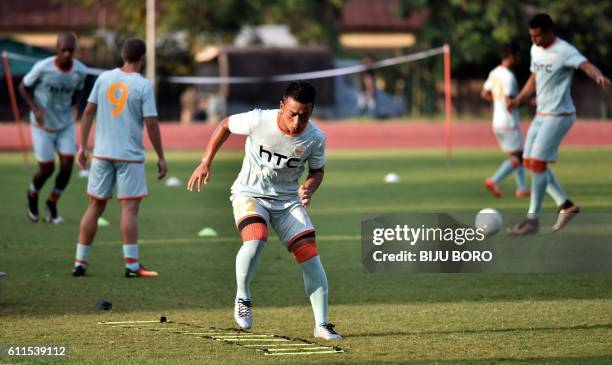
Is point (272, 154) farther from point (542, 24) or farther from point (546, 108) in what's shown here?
point (546, 108)

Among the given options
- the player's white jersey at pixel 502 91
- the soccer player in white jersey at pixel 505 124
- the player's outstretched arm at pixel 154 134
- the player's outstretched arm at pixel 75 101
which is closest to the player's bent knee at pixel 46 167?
the player's outstretched arm at pixel 75 101

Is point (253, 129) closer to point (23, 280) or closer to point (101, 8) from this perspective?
point (23, 280)

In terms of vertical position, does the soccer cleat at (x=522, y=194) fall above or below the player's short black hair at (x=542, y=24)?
below

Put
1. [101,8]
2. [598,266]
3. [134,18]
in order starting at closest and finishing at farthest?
1. [598,266]
2. [134,18]
3. [101,8]

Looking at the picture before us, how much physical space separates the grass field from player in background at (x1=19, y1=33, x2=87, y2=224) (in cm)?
61

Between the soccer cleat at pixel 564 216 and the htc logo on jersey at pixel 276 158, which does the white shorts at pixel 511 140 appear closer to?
the soccer cleat at pixel 564 216

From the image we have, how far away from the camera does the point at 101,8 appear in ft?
222

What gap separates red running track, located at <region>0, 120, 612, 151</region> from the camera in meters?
38.1

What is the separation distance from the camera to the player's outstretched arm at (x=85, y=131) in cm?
1169

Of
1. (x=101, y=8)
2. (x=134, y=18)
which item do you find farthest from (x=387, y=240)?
(x=101, y=8)

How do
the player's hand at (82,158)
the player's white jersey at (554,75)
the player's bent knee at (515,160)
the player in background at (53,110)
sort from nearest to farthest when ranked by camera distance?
the player's hand at (82,158), the player's white jersey at (554,75), the player in background at (53,110), the player's bent knee at (515,160)

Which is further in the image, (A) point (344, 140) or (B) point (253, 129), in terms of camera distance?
(A) point (344, 140)

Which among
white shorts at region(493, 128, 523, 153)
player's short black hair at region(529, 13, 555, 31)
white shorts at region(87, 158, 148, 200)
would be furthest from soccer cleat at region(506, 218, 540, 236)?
white shorts at region(493, 128, 523, 153)

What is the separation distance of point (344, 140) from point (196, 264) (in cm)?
2653
